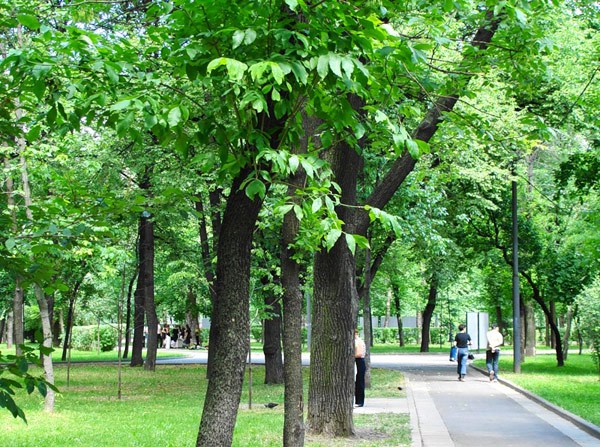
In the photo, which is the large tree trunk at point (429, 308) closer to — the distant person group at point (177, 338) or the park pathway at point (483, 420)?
the distant person group at point (177, 338)

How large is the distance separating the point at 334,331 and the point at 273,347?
38.1ft

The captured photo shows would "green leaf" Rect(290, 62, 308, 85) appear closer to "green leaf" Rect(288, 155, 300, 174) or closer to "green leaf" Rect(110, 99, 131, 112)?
"green leaf" Rect(288, 155, 300, 174)

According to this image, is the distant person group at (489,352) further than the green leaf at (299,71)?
Yes

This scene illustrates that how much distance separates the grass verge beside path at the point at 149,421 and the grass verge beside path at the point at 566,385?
380 cm

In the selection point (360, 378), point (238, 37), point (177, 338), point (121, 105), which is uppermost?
point (238, 37)

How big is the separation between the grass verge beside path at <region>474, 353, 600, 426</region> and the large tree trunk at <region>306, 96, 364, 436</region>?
525 centimetres

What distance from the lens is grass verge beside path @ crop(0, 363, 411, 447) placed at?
1181 cm

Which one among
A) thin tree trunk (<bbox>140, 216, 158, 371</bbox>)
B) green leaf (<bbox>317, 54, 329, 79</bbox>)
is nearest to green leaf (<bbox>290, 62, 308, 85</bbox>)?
green leaf (<bbox>317, 54, 329, 79</bbox>)

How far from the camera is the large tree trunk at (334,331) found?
40.4 ft

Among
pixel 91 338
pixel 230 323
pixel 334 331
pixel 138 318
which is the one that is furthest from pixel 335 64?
pixel 91 338

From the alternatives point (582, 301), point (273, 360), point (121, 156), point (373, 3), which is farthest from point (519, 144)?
point (582, 301)

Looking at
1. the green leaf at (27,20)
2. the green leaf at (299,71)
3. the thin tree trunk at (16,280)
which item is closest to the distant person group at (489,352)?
the thin tree trunk at (16,280)

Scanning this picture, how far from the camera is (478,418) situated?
16.2 metres

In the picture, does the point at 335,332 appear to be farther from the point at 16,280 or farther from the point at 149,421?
the point at 16,280
